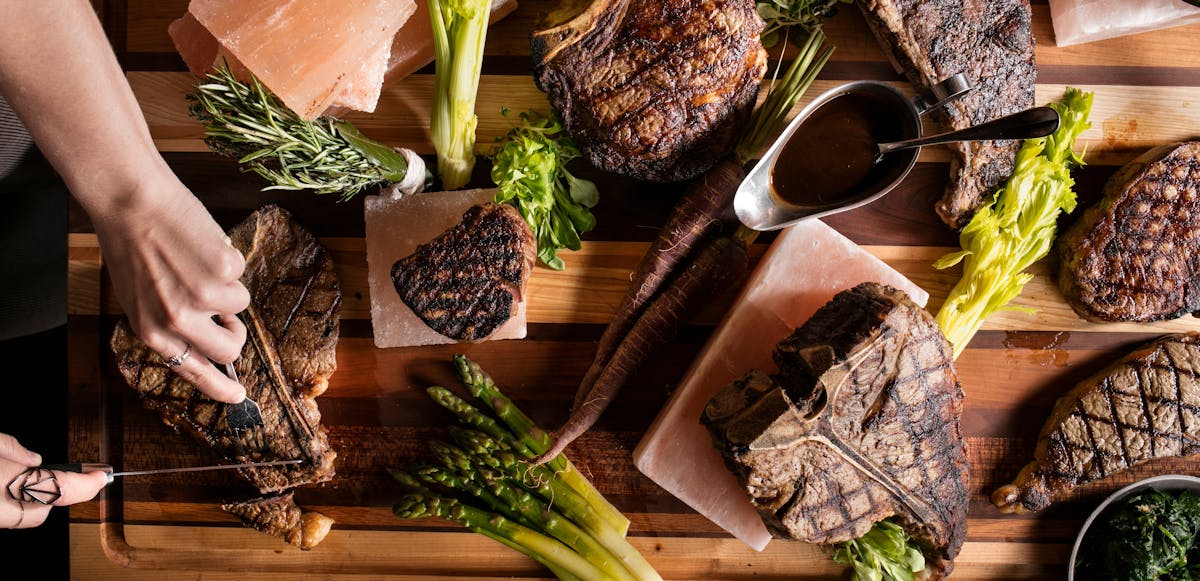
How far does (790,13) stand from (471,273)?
1.95 meters

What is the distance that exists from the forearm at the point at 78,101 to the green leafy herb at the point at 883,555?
132 inches

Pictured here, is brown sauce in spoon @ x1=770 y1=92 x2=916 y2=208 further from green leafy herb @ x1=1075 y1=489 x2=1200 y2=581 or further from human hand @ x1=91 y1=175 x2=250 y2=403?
human hand @ x1=91 y1=175 x2=250 y2=403

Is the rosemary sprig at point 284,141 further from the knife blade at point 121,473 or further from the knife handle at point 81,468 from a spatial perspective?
the knife handle at point 81,468

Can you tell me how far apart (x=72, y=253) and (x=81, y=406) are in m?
0.80

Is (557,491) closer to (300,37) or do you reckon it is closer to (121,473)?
(121,473)

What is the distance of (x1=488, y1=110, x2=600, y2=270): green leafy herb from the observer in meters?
3.42

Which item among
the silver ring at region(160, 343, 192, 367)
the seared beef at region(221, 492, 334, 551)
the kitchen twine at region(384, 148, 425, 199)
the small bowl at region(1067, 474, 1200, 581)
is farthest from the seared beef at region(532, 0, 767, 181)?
the small bowl at region(1067, 474, 1200, 581)

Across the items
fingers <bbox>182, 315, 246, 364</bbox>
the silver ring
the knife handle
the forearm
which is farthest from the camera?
the knife handle

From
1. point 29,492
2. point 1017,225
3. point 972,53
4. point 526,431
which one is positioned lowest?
point 526,431

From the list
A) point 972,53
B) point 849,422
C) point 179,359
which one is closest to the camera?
point 179,359

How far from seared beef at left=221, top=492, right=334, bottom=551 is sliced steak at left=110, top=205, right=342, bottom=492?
0.42 feet

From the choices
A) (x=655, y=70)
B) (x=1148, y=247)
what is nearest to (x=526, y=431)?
(x=655, y=70)

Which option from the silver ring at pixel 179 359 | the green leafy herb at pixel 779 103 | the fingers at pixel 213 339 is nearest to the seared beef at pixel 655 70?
the green leafy herb at pixel 779 103

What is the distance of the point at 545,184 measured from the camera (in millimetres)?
3482
